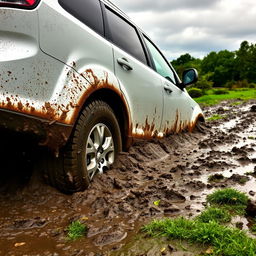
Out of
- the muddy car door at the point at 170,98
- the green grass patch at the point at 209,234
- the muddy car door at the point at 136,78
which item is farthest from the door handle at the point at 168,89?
the green grass patch at the point at 209,234

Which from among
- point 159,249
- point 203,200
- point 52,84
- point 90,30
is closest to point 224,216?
point 203,200

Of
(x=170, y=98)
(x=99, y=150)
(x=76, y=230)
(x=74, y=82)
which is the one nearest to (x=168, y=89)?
(x=170, y=98)

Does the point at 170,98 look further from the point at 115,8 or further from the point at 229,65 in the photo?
the point at 229,65

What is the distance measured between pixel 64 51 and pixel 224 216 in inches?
70.3

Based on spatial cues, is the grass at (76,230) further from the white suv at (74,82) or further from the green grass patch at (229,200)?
the green grass patch at (229,200)

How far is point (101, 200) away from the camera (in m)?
2.81

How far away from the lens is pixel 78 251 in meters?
2.02

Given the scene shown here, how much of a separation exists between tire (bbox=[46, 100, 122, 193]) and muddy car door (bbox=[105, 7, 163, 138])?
0.46 m

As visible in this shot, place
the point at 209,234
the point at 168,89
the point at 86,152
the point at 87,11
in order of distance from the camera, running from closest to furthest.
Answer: the point at 209,234
the point at 86,152
the point at 87,11
the point at 168,89

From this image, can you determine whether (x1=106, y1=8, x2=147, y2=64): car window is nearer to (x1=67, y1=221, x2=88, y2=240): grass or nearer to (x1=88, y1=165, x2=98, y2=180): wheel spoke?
(x1=88, y1=165, x2=98, y2=180): wheel spoke

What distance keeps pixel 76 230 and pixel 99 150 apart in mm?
1081

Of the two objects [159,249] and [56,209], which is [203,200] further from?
[56,209]

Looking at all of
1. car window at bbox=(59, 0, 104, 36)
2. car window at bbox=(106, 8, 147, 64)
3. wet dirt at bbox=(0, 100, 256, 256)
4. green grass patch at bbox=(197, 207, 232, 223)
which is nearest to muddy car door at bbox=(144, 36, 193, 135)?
car window at bbox=(106, 8, 147, 64)

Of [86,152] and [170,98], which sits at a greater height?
[170,98]
